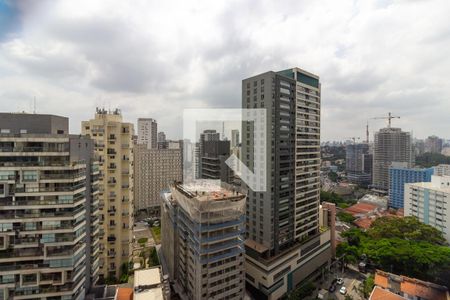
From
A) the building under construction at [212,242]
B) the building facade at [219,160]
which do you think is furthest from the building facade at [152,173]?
the building under construction at [212,242]

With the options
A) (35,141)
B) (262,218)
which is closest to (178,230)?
(262,218)

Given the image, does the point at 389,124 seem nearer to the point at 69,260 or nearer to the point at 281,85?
the point at 281,85

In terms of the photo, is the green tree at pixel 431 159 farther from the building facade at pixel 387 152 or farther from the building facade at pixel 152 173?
the building facade at pixel 152 173

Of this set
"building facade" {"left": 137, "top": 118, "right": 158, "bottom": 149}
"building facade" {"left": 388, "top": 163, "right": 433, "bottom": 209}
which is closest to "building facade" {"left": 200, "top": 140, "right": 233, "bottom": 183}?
"building facade" {"left": 137, "top": 118, "right": 158, "bottom": 149}

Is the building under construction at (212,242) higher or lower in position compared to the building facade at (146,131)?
lower

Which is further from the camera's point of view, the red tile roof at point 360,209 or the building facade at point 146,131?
the building facade at point 146,131

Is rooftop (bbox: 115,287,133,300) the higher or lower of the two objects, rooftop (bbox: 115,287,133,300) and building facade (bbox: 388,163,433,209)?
the lower

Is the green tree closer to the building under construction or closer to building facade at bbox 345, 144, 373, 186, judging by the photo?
building facade at bbox 345, 144, 373, 186
